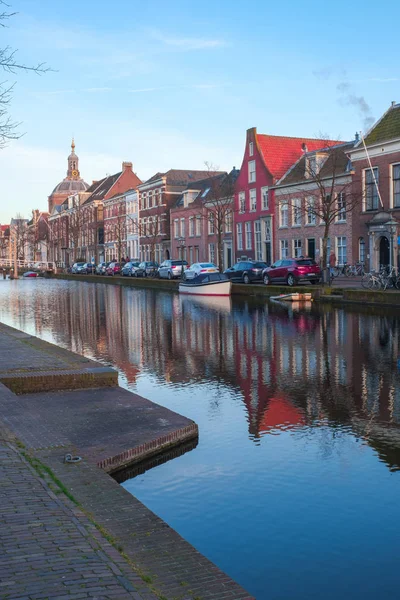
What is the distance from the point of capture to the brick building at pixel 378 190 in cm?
4016

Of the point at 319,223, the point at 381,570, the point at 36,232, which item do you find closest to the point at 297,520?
the point at 381,570

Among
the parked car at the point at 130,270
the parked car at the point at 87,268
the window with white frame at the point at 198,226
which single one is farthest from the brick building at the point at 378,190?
the parked car at the point at 87,268

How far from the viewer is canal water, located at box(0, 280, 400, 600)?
580 centimetres

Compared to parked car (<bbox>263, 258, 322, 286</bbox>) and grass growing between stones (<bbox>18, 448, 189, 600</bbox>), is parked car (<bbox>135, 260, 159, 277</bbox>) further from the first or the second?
grass growing between stones (<bbox>18, 448, 189, 600</bbox>)

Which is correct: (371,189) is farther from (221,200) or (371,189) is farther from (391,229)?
(221,200)

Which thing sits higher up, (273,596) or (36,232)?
(36,232)

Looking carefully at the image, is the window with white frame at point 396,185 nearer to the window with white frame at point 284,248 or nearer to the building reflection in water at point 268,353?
the building reflection in water at point 268,353

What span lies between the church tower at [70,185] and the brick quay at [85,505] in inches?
5550

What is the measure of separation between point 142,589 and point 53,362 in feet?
30.4

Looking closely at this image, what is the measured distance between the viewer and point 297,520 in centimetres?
655

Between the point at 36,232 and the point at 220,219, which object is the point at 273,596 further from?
the point at 36,232

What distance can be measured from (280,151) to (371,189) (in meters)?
17.0

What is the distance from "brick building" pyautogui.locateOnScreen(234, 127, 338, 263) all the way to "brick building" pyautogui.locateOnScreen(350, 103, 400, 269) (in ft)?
39.9

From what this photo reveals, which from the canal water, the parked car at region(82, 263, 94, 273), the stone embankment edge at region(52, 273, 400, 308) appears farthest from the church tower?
the canal water
